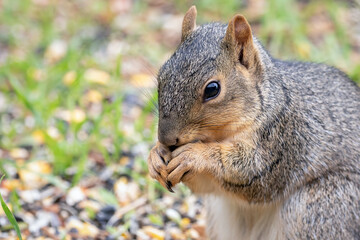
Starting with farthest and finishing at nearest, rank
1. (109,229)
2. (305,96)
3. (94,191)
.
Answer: (94,191) → (109,229) → (305,96)

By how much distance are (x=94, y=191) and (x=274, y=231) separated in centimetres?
148

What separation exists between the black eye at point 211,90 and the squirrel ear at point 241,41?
0.23 m

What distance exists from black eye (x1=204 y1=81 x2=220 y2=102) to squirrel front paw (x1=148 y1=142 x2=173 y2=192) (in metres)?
0.42

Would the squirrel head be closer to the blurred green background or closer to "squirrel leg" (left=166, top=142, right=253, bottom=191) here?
"squirrel leg" (left=166, top=142, right=253, bottom=191)

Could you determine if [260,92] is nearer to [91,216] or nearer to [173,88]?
[173,88]

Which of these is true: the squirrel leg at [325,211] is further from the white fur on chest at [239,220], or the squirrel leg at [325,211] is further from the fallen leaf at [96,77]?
the fallen leaf at [96,77]

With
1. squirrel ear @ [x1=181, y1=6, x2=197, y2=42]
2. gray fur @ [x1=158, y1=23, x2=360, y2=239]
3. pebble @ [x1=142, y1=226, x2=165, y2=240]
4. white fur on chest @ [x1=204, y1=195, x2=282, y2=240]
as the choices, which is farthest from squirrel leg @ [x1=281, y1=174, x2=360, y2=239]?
squirrel ear @ [x1=181, y1=6, x2=197, y2=42]

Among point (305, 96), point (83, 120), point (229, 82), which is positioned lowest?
point (83, 120)

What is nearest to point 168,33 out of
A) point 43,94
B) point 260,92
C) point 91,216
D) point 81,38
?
point 81,38

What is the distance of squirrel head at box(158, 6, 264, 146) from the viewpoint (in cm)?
292

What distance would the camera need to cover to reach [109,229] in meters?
3.88

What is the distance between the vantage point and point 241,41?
313 centimetres

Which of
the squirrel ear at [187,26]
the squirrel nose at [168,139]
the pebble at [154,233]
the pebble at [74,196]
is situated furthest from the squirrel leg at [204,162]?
the pebble at [74,196]

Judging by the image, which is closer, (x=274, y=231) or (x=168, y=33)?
(x=274, y=231)
